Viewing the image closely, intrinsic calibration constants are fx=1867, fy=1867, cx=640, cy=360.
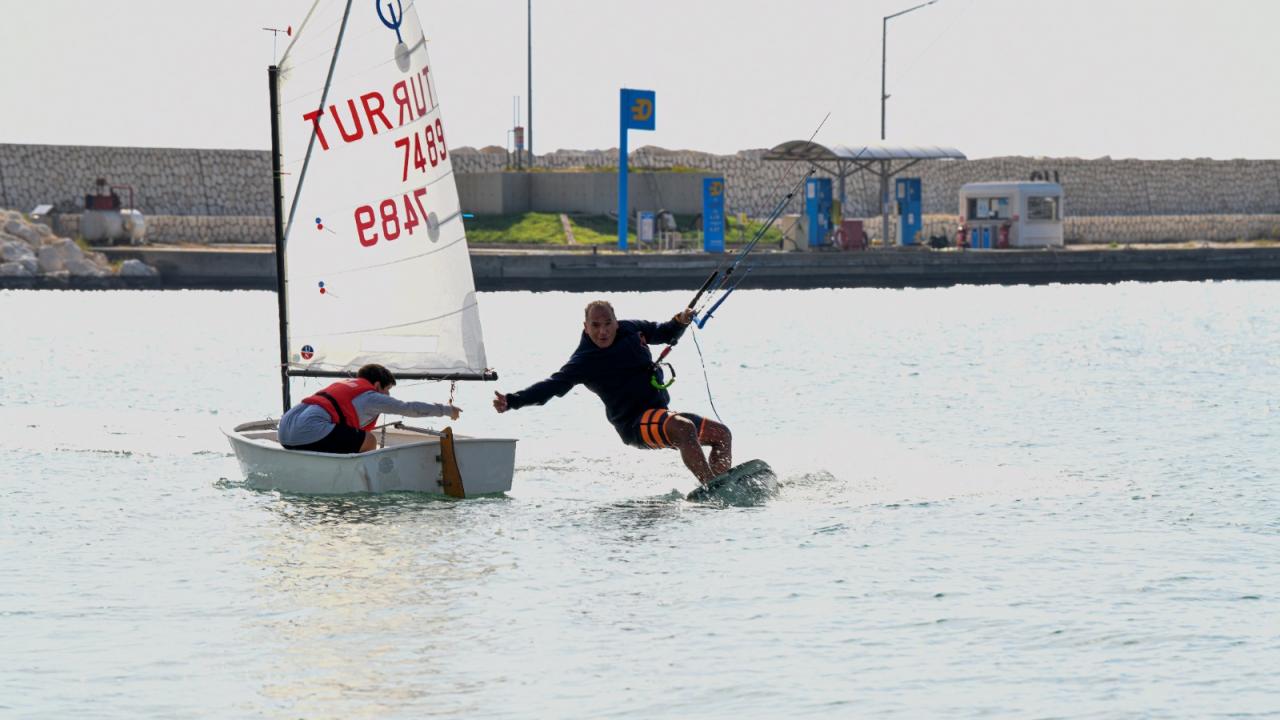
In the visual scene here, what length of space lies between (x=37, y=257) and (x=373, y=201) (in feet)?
152

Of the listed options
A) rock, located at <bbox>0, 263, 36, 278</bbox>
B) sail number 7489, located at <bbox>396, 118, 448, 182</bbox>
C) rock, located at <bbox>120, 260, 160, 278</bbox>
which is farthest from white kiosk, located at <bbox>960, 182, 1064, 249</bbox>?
sail number 7489, located at <bbox>396, 118, 448, 182</bbox>

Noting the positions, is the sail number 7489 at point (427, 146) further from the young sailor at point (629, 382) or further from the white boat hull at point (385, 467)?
the young sailor at point (629, 382)

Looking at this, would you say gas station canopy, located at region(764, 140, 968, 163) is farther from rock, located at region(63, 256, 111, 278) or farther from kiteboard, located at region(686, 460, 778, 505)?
kiteboard, located at region(686, 460, 778, 505)

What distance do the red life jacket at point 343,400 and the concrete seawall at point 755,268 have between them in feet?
120

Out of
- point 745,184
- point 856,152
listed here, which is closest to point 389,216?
point 856,152

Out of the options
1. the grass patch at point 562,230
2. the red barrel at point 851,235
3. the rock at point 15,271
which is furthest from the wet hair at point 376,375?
the rock at point 15,271

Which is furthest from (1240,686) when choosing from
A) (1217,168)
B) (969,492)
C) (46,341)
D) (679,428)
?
(1217,168)

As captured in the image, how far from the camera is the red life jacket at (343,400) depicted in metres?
15.3

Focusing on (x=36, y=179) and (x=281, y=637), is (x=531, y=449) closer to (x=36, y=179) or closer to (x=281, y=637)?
(x=281, y=637)

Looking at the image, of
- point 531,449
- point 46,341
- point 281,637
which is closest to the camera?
point 281,637

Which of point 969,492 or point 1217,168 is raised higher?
point 1217,168

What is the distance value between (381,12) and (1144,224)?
5936 cm

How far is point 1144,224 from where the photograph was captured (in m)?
72.4

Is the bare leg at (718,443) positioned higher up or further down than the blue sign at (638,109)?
further down
